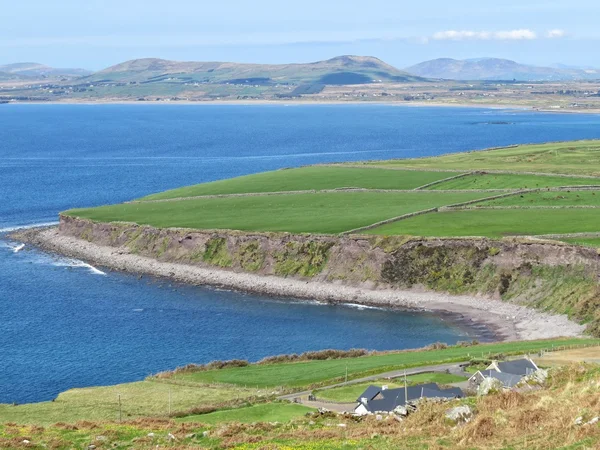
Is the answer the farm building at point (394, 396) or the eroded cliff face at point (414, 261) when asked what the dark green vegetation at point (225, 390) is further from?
the eroded cliff face at point (414, 261)

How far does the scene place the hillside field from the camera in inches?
3962

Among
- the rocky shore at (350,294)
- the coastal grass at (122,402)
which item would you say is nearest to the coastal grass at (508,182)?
the rocky shore at (350,294)

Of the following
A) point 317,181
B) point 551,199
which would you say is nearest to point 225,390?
point 551,199

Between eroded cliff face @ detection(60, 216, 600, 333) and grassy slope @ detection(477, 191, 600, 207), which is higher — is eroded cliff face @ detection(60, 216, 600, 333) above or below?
below

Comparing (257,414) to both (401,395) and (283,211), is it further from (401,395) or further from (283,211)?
(283,211)

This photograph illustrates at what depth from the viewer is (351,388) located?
174 ft

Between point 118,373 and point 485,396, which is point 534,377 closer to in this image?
point 485,396

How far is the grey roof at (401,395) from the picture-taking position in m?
43.7

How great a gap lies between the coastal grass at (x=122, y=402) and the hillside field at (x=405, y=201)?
46579mm

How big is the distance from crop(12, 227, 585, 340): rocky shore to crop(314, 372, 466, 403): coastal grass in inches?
899

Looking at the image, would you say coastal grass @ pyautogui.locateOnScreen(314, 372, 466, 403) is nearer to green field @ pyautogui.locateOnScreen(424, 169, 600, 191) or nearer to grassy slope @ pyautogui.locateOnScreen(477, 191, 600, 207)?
grassy slope @ pyautogui.locateOnScreen(477, 191, 600, 207)

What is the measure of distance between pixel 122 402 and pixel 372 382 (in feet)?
49.2

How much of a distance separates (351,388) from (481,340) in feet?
82.1

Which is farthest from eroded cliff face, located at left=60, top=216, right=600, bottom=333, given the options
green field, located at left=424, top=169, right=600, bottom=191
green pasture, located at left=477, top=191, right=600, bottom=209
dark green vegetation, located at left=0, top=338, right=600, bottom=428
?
green field, located at left=424, top=169, right=600, bottom=191
